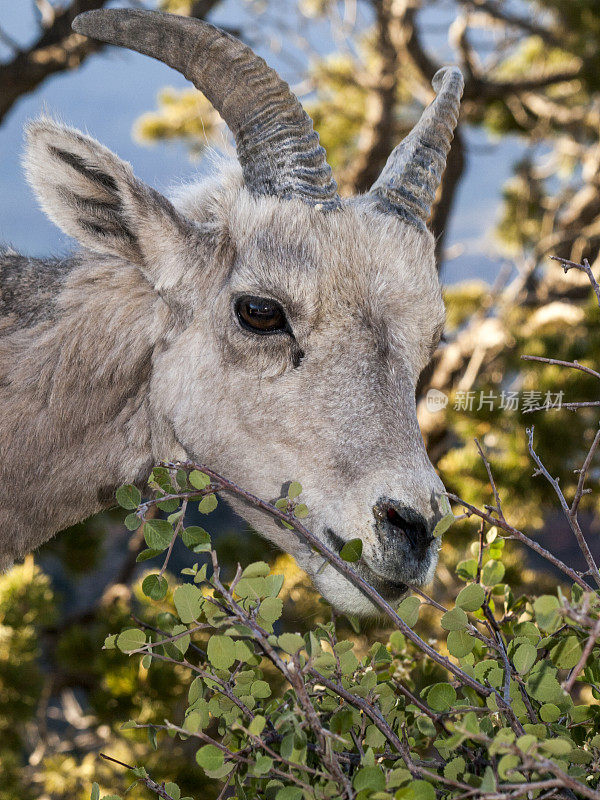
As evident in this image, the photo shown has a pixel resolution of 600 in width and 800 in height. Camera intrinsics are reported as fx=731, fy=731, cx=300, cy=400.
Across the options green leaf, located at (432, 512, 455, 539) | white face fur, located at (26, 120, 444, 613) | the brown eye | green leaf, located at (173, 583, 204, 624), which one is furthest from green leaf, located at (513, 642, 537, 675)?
the brown eye

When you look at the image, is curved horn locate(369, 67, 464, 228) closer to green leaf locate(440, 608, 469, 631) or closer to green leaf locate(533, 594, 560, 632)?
green leaf locate(440, 608, 469, 631)

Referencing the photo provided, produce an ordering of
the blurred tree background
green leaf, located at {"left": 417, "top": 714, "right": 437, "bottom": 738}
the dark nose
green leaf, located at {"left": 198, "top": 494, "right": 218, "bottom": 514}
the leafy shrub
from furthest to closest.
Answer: the blurred tree background
the dark nose
green leaf, located at {"left": 198, "top": 494, "right": 218, "bottom": 514}
green leaf, located at {"left": 417, "top": 714, "right": 437, "bottom": 738}
the leafy shrub

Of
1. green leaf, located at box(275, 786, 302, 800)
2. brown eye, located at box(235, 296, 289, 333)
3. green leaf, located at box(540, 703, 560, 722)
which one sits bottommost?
green leaf, located at box(275, 786, 302, 800)

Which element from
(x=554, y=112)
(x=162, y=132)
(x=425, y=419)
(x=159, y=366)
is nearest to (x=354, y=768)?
(x=159, y=366)

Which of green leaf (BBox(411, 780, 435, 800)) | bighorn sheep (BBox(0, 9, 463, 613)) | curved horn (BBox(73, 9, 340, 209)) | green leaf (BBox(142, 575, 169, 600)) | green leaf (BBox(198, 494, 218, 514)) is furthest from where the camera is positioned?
curved horn (BBox(73, 9, 340, 209))

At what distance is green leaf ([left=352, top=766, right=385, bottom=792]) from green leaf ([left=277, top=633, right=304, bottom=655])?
0.29m

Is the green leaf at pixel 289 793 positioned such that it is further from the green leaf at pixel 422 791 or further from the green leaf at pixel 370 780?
the green leaf at pixel 422 791

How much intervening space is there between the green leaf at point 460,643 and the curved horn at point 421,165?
6.96 ft

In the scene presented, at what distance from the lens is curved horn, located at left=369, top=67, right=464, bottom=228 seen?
3.55 meters

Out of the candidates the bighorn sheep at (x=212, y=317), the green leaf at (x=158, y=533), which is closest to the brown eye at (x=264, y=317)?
the bighorn sheep at (x=212, y=317)

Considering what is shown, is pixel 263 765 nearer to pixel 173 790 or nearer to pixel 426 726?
pixel 426 726

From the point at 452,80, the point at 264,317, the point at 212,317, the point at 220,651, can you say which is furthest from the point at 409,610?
the point at 452,80

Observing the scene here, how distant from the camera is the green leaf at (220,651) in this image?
1742 millimetres

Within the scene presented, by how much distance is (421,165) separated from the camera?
366 centimetres
